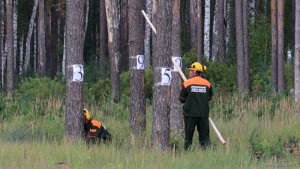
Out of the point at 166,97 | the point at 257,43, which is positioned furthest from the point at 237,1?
the point at 166,97

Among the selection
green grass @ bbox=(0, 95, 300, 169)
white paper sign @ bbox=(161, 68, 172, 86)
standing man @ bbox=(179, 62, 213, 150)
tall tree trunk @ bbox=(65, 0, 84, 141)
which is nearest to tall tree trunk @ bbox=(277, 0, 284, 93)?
green grass @ bbox=(0, 95, 300, 169)

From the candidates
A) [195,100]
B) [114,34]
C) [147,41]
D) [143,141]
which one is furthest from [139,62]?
[147,41]

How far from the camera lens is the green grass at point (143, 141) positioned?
11797mm

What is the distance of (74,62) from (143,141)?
2302 millimetres

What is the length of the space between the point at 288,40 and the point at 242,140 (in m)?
34.8

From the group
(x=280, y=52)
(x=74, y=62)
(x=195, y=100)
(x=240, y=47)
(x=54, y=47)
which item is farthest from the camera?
(x=54, y=47)

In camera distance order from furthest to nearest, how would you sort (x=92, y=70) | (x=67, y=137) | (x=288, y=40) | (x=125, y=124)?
(x=288, y=40) < (x=92, y=70) < (x=125, y=124) < (x=67, y=137)

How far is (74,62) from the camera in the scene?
15.8 m

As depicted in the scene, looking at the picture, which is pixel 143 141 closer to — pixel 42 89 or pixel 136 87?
pixel 136 87

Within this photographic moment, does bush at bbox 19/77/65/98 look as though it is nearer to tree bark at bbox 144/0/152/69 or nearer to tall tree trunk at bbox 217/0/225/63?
tree bark at bbox 144/0/152/69

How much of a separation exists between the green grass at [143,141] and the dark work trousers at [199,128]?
189 millimetres

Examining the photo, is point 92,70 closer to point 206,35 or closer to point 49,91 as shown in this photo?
point 206,35

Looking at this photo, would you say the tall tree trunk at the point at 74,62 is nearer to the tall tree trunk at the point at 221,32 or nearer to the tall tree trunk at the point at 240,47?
the tall tree trunk at the point at 240,47

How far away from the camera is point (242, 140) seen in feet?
52.0
